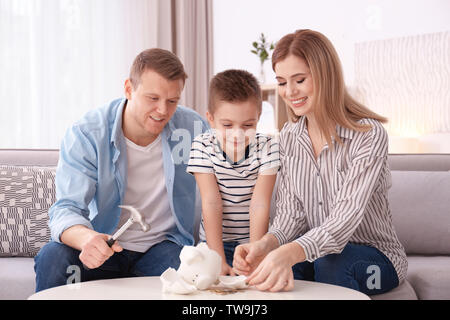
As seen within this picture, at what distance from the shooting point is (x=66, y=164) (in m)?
1.68

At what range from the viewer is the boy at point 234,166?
158cm

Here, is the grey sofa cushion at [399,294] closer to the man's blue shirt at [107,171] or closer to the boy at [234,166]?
the boy at [234,166]

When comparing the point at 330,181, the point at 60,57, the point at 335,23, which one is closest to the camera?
the point at 330,181

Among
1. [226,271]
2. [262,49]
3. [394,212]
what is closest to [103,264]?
[226,271]

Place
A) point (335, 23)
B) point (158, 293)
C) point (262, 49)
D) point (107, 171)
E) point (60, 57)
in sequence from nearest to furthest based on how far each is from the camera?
point (158, 293) < point (107, 171) < point (60, 57) < point (335, 23) < point (262, 49)

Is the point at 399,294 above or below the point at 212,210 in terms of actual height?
below

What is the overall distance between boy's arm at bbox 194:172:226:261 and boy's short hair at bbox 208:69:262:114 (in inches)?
8.3

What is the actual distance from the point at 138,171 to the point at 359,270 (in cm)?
80

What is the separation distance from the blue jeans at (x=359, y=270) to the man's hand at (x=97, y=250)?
0.57 meters

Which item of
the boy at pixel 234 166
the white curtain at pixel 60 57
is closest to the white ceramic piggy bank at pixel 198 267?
the boy at pixel 234 166

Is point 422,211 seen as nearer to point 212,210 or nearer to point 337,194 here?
point 337,194

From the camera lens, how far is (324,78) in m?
1.50

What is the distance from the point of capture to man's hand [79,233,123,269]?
1253 millimetres
